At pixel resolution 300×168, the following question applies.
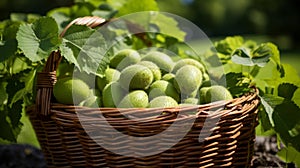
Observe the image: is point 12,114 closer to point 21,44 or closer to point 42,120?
point 42,120

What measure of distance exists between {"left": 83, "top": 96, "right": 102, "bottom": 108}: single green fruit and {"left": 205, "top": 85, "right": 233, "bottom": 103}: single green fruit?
309 mm

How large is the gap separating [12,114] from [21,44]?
10.7 inches

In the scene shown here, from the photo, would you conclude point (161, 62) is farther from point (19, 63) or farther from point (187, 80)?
point (19, 63)

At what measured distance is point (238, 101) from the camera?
Answer: 120 centimetres

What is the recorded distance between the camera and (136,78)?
1248mm

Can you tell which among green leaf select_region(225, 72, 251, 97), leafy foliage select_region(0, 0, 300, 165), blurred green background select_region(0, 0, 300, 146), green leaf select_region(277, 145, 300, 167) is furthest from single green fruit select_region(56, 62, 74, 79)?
blurred green background select_region(0, 0, 300, 146)

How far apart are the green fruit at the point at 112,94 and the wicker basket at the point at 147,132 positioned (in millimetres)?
107

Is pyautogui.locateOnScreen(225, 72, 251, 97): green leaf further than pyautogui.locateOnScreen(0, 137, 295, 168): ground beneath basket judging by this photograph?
No

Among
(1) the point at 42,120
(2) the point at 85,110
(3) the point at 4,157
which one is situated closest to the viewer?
(2) the point at 85,110

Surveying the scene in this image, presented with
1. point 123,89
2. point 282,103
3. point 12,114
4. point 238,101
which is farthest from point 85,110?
point 282,103

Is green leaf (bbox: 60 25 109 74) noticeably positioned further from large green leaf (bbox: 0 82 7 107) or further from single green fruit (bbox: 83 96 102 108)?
large green leaf (bbox: 0 82 7 107)

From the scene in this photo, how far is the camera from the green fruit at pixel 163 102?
46.7 inches

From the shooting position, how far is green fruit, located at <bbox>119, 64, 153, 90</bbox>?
1.25m

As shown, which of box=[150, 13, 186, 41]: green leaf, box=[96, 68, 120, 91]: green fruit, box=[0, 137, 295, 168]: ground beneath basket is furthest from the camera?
box=[150, 13, 186, 41]: green leaf
